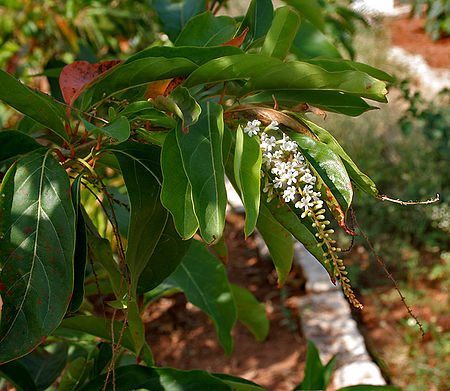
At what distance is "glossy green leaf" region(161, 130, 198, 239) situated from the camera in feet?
2.12

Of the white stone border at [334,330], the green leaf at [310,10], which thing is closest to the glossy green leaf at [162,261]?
the green leaf at [310,10]

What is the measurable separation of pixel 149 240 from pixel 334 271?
28cm

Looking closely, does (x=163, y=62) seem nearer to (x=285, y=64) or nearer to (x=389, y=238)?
(x=285, y=64)

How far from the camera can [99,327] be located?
1.08 meters

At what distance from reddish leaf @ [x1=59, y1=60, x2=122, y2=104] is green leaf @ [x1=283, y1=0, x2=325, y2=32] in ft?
2.37

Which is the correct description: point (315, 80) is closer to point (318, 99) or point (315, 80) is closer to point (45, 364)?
point (318, 99)

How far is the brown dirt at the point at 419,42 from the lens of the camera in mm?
8602

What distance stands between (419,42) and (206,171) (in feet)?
32.7

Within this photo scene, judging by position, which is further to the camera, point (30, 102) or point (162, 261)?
point (162, 261)

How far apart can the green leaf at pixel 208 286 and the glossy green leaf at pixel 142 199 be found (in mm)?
468

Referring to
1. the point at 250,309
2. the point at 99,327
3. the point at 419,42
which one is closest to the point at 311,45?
the point at 99,327

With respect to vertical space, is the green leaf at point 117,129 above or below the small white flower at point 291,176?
below

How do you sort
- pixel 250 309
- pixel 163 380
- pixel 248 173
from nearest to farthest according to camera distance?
pixel 248 173 → pixel 163 380 → pixel 250 309

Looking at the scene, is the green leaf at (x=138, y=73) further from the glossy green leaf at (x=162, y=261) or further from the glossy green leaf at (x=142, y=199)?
the glossy green leaf at (x=162, y=261)
